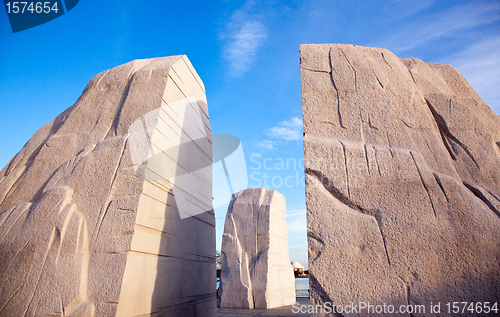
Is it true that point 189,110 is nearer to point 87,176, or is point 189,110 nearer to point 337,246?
point 87,176

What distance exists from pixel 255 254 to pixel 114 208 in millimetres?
6830

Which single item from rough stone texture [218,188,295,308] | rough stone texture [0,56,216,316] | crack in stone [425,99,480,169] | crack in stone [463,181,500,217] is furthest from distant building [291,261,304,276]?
crack in stone [463,181,500,217]

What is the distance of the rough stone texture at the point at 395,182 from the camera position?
7.47 ft

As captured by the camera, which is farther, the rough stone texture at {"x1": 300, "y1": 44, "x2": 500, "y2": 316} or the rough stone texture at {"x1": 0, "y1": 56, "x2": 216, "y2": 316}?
the rough stone texture at {"x1": 0, "y1": 56, "x2": 216, "y2": 316}

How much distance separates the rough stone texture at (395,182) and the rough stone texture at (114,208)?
174 cm

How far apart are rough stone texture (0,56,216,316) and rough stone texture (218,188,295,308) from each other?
15.1 ft

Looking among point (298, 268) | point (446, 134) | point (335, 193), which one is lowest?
point (298, 268)

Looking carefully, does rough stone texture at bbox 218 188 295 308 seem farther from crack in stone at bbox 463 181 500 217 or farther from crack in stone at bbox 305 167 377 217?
A: crack in stone at bbox 463 181 500 217

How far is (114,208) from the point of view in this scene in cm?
294

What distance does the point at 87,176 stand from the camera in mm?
3215

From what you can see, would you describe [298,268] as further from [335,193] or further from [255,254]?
[335,193]

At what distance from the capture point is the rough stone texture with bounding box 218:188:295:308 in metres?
8.60

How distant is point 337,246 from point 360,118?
4.53 feet

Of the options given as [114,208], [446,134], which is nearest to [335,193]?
[446,134]
